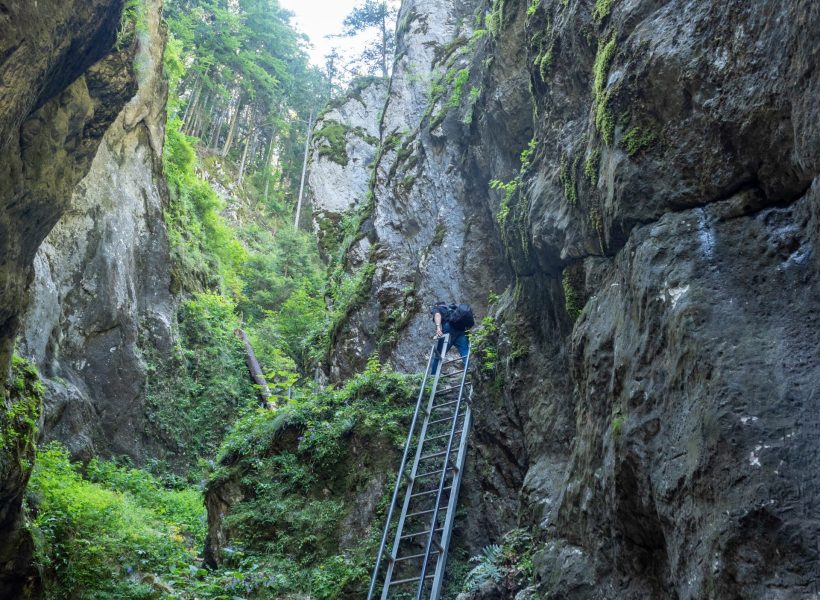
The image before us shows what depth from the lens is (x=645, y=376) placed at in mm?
5035

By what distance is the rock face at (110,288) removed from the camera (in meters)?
14.6

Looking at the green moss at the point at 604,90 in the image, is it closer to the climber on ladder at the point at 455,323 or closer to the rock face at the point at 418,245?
the climber on ladder at the point at 455,323

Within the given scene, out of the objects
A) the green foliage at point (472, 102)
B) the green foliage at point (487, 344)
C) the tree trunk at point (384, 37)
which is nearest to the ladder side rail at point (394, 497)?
the green foliage at point (487, 344)

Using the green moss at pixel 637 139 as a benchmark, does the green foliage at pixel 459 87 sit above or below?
above

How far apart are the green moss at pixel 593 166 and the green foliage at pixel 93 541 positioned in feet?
24.1

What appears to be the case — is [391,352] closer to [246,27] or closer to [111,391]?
[111,391]

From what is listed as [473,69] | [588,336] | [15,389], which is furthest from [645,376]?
[473,69]

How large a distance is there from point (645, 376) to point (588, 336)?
4.90 feet

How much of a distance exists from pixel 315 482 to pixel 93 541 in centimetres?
329

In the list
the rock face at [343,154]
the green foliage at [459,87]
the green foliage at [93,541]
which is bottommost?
the green foliage at [93,541]

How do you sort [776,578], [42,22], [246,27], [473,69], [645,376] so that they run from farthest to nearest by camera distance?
[246,27], [473,69], [42,22], [645,376], [776,578]

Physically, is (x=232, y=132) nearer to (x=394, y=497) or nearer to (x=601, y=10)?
(x=394, y=497)

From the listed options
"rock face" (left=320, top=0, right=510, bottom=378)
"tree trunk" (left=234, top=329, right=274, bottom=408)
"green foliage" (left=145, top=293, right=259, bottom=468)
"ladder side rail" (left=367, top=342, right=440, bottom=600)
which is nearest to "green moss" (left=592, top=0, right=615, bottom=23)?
"ladder side rail" (left=367, top=342, right=440, bottom=600)

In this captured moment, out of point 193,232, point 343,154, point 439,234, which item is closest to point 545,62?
point 439,234
